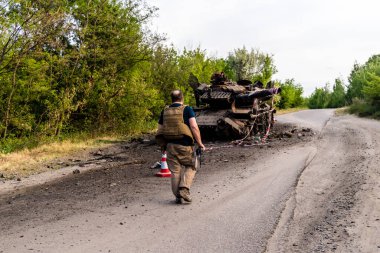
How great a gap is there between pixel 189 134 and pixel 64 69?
1326 cm

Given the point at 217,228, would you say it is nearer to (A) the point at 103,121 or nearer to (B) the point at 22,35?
(B) the point at 22,35

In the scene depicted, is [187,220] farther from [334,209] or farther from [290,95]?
[290,95]

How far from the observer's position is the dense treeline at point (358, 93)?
1150 inches

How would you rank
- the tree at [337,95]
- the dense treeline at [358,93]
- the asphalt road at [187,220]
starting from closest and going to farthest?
the asphalt road at [187,220] < the dense treeline at [358,93] < the tree at [337,95]

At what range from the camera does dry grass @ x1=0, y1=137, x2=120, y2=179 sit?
1209 cm

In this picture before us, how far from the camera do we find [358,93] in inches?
1907

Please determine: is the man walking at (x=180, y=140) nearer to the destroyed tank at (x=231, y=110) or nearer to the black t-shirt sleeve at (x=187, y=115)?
the black t-shirt sleeve at (x=187, y=115)

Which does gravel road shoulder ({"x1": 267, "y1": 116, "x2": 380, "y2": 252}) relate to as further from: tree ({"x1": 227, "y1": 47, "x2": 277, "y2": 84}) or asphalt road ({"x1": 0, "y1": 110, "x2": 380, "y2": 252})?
tree ({"x1": 227, "y1": 47, "x2": 277, "y2": 84})

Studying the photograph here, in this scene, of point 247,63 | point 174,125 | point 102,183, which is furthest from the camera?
point 247,63

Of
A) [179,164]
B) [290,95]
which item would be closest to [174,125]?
[179,164]

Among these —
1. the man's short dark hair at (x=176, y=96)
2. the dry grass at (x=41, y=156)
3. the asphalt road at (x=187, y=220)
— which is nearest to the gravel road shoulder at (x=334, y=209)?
the asphalt road at (x=187, y=220)

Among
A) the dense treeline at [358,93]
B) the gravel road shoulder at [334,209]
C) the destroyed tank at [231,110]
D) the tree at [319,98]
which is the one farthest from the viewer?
the tree at [319,98]

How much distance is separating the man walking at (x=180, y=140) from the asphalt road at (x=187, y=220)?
36 cm

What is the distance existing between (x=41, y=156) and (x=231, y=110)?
7.76 m
